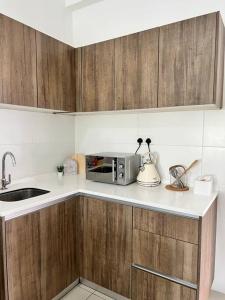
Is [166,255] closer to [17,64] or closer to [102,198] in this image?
[102,198]

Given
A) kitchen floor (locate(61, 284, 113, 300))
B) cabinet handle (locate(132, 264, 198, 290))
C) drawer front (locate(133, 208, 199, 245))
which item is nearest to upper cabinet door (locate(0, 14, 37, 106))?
drawer front (locate(133, 208, 199, 245))

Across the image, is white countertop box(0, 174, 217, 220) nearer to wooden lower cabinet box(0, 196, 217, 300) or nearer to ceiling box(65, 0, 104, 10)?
wooden lower cabinet box(0, 196, 217, 300)

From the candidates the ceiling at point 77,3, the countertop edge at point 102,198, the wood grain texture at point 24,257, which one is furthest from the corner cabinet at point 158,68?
the wood grain texture at point 24,257

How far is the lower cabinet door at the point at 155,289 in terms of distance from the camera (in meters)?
1.39

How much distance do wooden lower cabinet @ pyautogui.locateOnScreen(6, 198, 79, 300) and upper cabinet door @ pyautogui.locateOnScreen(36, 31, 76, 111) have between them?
35.0 inches

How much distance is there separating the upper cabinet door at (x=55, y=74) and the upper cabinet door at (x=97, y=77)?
105 mm

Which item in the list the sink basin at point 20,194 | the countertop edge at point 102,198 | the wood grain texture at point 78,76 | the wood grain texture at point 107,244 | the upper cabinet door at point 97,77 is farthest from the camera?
the wood grain texture at point 78,76

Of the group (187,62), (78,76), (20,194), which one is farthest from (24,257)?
(187,62)

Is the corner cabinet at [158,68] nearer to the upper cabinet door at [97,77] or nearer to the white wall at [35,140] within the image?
the upper cabinet door at [97,77]

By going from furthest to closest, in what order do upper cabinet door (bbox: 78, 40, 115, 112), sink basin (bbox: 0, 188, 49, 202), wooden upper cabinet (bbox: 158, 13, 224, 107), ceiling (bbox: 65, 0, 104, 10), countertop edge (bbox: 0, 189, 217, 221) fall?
1. ceiling (bbox: 65, 0, 104, 10)
2. upper cabinet door (bbox: 78, 40, 115, 112)
3. sink basin (bbox: 0, 188, 49, 202)
4. wooden upper cabinet (bbox: 158, 13, 224, 107)
5. countertop edge (bbox: 0, 189, 217, 221)

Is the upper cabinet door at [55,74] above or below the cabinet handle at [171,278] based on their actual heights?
above

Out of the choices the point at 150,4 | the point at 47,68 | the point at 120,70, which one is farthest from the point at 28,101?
the point at 150,4

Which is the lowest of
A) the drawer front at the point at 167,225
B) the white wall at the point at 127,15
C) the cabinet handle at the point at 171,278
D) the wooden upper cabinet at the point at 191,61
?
the cabinet handle at the point at 171,278

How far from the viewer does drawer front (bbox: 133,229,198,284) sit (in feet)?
4.46
